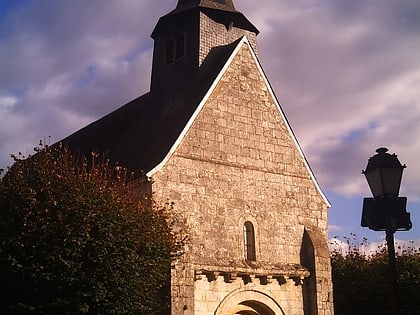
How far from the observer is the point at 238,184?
18.3m

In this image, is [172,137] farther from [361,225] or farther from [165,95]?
A: [361,225]

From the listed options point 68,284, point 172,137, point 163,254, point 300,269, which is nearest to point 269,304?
point 300,269

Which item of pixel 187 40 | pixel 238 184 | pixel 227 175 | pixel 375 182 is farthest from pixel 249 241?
pixel 375 182

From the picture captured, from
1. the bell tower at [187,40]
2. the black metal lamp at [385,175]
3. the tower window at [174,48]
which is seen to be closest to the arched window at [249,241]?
the bell tower at [187,40]

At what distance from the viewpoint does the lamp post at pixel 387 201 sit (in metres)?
7.03

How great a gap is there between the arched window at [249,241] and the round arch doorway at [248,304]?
1059mm

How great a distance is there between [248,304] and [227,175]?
3829mm

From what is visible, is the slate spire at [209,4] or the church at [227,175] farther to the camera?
the slate spire at [209,4]

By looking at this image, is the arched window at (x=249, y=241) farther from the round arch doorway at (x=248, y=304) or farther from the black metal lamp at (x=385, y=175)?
the black metal lamp at (x=385, y=175)

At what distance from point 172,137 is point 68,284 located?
623cm

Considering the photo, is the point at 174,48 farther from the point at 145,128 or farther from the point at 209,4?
the point at 145,128

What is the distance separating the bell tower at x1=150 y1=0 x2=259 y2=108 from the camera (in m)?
20.4

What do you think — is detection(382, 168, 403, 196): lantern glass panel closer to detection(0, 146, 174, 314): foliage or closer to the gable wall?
detection(0, 146, 174, 314): foliage

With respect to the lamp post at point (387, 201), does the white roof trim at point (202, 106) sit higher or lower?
higher
